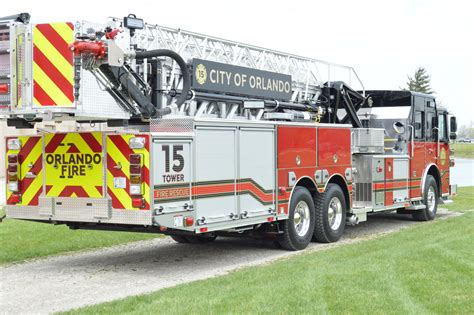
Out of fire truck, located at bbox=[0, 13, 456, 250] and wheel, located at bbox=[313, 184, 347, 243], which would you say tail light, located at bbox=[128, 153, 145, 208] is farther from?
wheel, located at bbox=[313, 184, 347, 243]

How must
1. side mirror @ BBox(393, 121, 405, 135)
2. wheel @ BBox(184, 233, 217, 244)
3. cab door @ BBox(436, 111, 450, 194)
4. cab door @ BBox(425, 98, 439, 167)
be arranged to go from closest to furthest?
wheel @ BBox(184, 233, 217, 244), side mirror @ BBox(393, 121, 405, 135), cab door @ BBox(425, 98, 439, 167), cab door @ BBox(436, 111, 450, 194)

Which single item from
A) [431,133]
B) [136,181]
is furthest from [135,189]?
[431,133]

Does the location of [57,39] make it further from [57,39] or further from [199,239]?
[199,239]

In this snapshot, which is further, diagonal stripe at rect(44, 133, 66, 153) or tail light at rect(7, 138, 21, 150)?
tail light at rect(7, 138, 21, 150)

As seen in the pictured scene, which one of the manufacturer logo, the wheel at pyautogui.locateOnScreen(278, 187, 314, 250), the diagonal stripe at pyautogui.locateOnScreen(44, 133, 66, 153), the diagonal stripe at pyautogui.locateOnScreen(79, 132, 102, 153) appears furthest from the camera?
the wheel at pyautogui.locateOnScreen(278, 187, 314, 250)

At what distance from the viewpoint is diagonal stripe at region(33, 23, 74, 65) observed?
798 centimetres

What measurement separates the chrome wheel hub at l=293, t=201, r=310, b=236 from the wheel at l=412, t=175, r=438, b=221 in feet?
15.1

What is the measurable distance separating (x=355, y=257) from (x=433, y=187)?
6.87 m

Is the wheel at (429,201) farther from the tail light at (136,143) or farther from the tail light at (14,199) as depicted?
the tail light at (14,199)

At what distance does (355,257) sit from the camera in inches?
354

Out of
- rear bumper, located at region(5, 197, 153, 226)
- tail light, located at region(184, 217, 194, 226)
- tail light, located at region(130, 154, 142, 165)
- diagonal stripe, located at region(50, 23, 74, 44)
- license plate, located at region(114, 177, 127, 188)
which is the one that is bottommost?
tail light, located at region(184, 217, 194, 226)

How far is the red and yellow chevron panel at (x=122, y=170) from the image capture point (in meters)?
8.00

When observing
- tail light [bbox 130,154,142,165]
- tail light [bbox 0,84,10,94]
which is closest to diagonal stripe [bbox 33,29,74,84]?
tail light [bbox 0,84,10,94]

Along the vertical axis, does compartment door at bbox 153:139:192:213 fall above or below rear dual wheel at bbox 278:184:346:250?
above
